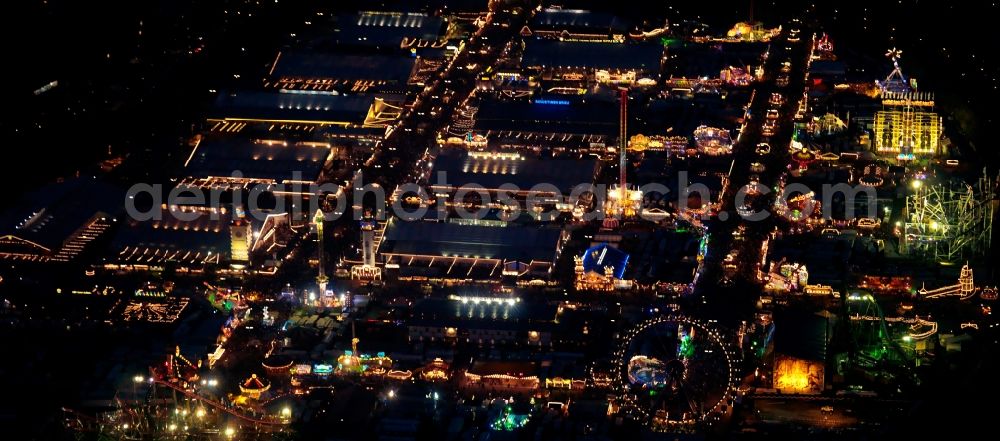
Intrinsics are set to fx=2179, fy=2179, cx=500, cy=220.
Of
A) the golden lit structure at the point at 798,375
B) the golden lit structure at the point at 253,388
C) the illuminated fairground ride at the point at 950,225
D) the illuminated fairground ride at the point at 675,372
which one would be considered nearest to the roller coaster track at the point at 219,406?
the golden lit structure at the point at 253,388

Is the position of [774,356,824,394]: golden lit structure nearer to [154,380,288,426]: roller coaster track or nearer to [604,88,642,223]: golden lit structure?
[604,88,642,223]: golden lit structure

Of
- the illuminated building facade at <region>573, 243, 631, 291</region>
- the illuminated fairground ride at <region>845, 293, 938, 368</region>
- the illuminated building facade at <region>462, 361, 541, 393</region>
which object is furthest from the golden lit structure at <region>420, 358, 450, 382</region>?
the illuminated fairground ride at <region>845, 293, 938, 368</region>

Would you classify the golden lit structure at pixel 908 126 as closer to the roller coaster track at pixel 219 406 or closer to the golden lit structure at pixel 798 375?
the golden lit structure at pixel 798 375

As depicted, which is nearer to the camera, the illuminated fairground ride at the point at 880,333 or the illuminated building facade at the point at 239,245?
the illuminated fairground ride at the point at 880,333

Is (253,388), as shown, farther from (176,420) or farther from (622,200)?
(622,200)

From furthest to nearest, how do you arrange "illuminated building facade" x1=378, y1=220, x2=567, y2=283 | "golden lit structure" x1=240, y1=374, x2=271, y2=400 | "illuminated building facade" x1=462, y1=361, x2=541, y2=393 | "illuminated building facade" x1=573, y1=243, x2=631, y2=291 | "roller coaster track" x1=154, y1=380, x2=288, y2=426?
1. "illuminated building facade" x1=378, y1=220, x2=567, y2=283
2. "illuminated building facade" x1=573, y1=243, x2=631, y2=291
3. "illuminated building facade" x1=462, y1=361, x2=541, y2=393
4. "golden lit structure" x1=240, y1=374, x2=271, y2=400
5. "roller coaster track" x1=154, y1=380, x2=288, y2=426
